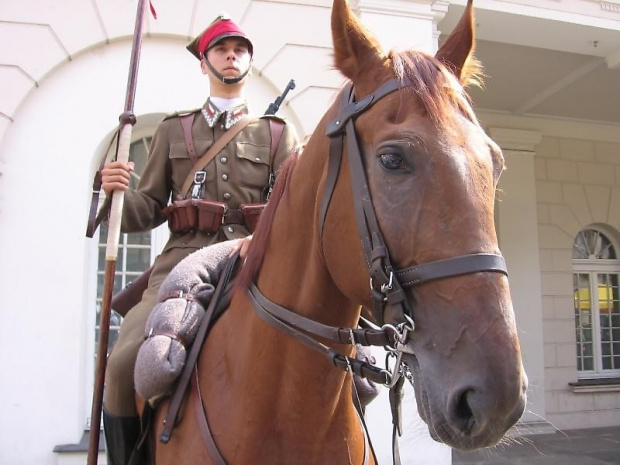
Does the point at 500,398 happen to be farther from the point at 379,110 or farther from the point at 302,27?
the point at 302,27

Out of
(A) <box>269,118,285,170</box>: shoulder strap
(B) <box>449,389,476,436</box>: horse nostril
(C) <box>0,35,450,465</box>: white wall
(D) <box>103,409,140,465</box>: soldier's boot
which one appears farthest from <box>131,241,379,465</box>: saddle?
(C) <box>0,35,450,465</box>: white wall

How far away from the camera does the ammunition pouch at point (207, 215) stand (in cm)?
250

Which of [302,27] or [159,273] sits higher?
[302,27]

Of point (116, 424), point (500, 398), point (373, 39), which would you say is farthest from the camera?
point (116, 424)

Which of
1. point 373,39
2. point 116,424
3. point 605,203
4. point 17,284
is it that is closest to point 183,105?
point 17,284

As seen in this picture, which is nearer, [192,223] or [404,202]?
[404,202]

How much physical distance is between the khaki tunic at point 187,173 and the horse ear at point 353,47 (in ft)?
3.75

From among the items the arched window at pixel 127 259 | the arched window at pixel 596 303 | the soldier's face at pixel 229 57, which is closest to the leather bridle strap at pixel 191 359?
the soldier's face at pixel 229 57

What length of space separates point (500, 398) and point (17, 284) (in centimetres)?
494

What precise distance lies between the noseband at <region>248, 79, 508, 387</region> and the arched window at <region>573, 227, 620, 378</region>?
368 inches

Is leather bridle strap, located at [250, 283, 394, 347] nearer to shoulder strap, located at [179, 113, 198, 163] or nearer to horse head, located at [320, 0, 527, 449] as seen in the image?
horse head, located at [320, 0, 527, 449]

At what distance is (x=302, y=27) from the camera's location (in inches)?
224

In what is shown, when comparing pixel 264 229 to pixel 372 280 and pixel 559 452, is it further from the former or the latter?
pixel 559 452

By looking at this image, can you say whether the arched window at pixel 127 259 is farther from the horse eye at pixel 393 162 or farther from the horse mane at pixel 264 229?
the horse eye at pixel 393 162
